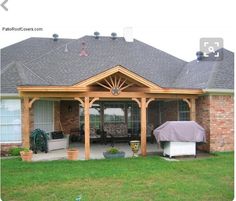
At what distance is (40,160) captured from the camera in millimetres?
11164

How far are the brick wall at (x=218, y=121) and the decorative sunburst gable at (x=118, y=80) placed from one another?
8.47 ft

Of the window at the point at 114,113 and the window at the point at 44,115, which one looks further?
the window at the point at 114,113

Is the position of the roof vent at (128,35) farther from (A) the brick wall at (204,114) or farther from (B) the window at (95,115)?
(A) the brick wall at (204,114)

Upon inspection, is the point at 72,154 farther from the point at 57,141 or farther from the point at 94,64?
the point at 94,64

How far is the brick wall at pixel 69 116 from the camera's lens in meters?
16.5

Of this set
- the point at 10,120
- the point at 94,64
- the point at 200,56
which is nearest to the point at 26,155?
the point at 10,120

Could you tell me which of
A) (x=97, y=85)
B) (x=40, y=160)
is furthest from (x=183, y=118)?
(x=40, y=160)

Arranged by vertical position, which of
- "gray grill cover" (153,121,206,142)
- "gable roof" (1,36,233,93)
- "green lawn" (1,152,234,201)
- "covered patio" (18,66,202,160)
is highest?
"gable roof" (1,36,233,93)

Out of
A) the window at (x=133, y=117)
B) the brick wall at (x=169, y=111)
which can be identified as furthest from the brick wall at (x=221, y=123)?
the window at (x=133, y=117)

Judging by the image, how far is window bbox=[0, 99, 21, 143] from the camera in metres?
12.7

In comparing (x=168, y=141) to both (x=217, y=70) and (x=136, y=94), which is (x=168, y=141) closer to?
(x=136, y=94)

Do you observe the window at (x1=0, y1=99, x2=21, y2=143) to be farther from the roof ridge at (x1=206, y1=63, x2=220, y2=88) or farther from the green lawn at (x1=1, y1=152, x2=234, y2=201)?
the roof ridge at (x1=206, y1=63, x2=220, y2=88)

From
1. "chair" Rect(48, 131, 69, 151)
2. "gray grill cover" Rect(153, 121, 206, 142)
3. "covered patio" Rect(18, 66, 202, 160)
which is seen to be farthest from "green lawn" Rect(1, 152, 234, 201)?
"chair" Rect(48, 131, 69, 151)

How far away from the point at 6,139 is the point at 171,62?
36.0 feet
